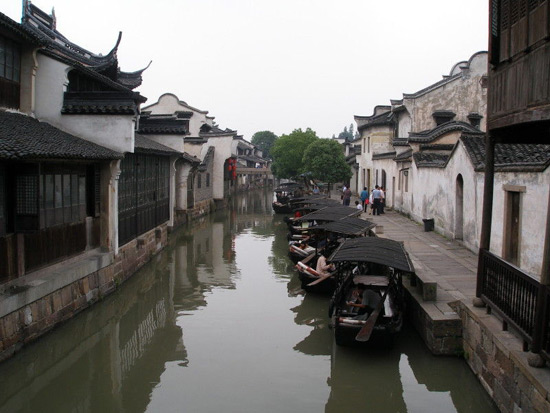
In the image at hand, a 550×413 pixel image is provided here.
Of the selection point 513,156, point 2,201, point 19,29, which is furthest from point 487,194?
point 19,29

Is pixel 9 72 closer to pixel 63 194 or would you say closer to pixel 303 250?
pixel 63 194

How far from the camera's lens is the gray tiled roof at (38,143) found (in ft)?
29.3

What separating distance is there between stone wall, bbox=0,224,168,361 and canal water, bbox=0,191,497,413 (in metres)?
0.24

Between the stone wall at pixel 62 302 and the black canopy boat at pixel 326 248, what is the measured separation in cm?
504

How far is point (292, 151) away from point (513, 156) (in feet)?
127

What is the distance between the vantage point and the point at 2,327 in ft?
30.2

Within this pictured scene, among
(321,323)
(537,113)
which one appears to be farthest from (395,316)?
(537,113)

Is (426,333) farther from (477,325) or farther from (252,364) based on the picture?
(252,364)

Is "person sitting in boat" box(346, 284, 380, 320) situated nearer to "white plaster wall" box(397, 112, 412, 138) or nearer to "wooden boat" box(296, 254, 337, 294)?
"wooden boat" box(296, 254, 337, 294)

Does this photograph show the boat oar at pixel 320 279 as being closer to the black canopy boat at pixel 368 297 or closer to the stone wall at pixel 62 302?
the black canopy boat at pixel 368 297

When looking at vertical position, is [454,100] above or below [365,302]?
above

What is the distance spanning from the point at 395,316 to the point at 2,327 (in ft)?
23.0

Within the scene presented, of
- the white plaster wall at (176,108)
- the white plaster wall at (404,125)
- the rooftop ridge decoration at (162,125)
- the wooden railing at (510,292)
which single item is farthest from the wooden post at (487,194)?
the white plaster wall at (176,108)

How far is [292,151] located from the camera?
172 feet
